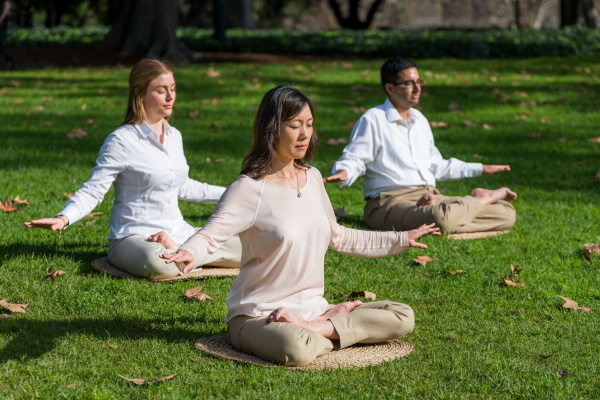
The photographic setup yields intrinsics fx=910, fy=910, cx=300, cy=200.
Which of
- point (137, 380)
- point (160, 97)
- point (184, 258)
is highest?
point (160, 97)

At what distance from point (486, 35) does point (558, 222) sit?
1522cm

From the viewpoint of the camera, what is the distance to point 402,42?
2220 centimetres

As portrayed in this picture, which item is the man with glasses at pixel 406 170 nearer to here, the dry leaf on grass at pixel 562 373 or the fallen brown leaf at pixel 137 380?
the dry leaf on grass at pixel 562 373

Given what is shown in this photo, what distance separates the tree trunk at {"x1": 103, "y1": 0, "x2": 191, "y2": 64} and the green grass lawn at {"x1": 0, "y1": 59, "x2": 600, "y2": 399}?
7088 mm

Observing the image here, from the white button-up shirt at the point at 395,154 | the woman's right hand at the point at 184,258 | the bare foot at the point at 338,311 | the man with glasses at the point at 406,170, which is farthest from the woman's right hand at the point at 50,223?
the white button-up shirt at the point at 395,154

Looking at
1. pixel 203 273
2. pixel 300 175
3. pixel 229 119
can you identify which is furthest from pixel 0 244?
pixel 229 119

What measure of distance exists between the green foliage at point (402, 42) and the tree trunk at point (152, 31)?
3284 mm

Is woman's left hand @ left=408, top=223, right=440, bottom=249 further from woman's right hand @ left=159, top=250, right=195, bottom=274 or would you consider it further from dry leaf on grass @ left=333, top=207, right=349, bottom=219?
dry leaf on grass @ left=333, top=207, right=349, bottom=219

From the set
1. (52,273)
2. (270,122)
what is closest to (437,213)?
(52,273)

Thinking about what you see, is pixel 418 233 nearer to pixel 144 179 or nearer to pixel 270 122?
pixel 270 122

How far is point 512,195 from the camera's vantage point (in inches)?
293

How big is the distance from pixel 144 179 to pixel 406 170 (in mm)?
2385

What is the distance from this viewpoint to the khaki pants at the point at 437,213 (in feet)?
23.5

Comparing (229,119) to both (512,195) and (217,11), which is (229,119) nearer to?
(512,195)
